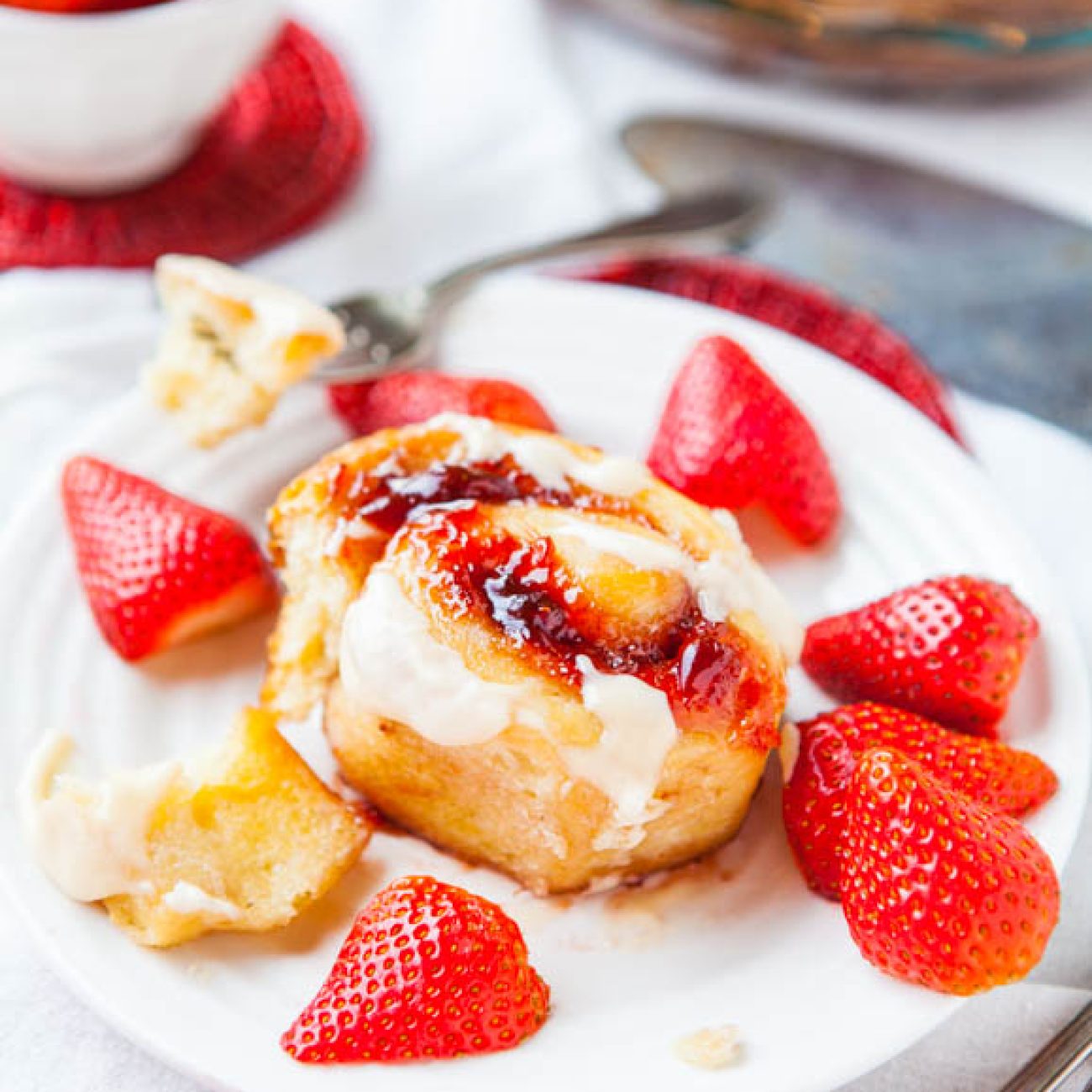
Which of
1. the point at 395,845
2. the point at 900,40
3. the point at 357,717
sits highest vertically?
the point at 900,40

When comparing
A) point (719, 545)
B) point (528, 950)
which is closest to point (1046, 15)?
point (719, 545)

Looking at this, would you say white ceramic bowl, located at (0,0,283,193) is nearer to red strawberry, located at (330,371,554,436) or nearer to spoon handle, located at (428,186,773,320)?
spoon handle, located at (428,186,773,320)

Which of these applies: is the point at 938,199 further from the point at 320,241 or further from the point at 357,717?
the point at 357,717

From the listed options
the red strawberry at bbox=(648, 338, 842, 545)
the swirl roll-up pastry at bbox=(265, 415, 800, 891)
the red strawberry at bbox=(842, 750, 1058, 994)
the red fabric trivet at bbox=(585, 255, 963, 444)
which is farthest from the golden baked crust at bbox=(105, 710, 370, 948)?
the red fabric trivet at bbox=(585, 255, 963, 444)

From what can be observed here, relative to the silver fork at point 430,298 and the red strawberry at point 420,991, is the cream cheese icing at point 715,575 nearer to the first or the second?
the red strawberry at point 420,991

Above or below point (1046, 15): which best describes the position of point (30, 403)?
below

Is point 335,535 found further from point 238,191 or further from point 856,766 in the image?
point 238,191

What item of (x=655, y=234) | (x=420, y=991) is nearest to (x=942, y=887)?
(x=420, y=991)
